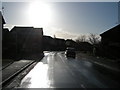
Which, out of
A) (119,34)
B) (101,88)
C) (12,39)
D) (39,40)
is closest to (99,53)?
(119,34)

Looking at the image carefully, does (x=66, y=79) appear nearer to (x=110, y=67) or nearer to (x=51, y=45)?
(x=110, y=67)

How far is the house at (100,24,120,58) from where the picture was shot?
4494 cm

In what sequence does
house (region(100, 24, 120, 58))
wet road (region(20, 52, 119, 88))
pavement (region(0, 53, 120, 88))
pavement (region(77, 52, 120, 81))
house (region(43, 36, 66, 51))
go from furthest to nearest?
1. house (region(43, 36, 66, 51))
2. house (region(100, 24, 120, 58))
3. pavement (region(77, 52, 120, 81))
4. pavement (region(0, 53, 120, 88))
5. wet road (region(20, 52, 119, 88))

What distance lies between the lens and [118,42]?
44.7 meters

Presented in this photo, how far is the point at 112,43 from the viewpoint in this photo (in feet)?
153

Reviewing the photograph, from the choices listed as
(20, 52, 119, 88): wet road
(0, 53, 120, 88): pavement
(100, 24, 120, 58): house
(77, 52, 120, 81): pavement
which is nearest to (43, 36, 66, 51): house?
(100, 24, 120, 58): house

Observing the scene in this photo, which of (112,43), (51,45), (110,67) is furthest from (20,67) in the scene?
(51,45)

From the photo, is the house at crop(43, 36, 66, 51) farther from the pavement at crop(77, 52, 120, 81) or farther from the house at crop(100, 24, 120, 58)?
the pavement at crop(77, 52, 120, 81)

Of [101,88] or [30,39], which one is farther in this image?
[30,39]

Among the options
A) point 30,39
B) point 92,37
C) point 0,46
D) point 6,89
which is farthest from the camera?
point 92,37

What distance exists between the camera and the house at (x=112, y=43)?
4494 cm

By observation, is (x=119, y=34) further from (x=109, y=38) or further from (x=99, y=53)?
(x=99, y=53)

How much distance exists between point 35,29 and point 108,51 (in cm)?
4588

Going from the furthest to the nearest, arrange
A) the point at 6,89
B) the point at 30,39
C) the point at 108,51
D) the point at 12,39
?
Result: 1. the point at 30,39
2. the point at 12,39
3. the point at 108,51
4. the point at 6,89
